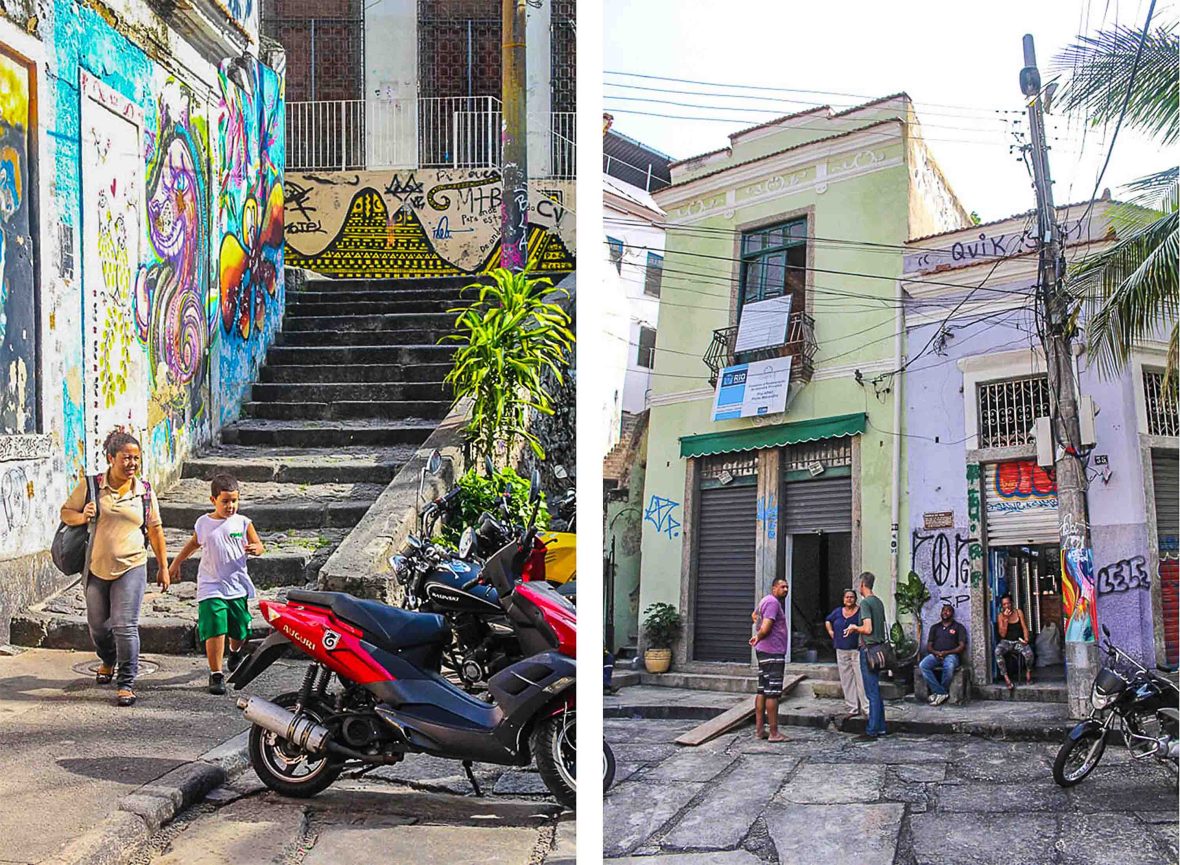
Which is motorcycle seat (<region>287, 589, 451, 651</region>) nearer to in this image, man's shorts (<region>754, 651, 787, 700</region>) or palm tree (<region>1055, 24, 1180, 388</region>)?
man's shorts (<region>754, 651, 787, 700</region>)

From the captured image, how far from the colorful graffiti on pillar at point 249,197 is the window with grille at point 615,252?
4.17ft

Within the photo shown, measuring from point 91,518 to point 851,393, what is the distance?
62.3 inches

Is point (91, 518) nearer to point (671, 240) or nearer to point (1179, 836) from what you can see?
point (671, 240)

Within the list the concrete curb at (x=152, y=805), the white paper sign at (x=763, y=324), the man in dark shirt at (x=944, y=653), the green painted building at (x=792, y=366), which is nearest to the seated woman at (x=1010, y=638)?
the man in dark shirt at (x=944, y=653)

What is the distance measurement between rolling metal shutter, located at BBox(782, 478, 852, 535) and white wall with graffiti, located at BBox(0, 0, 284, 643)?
1474 mm

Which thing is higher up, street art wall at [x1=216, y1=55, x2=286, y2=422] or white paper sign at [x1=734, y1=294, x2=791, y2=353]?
street art wall at [x1=216, y1=55, x2=286, y2=422]

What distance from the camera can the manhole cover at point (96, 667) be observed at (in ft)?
7.45

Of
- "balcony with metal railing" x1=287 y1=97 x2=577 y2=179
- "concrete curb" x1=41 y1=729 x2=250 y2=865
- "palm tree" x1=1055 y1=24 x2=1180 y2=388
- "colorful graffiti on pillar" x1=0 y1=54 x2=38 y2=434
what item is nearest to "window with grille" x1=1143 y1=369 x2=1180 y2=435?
"palm tree" x1=1055 y1=24 x2=1180 y2=388

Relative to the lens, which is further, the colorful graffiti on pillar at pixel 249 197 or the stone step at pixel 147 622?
the colorful graffiti on pillar at pixel 249 197

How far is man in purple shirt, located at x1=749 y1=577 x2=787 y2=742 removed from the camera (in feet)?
5.31

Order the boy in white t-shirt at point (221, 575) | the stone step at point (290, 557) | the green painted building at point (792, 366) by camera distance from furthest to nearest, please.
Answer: the stone step at point (290, 557) → the boy in white t-shirt at point (221, 575) → the green painted building at point (792, 366)

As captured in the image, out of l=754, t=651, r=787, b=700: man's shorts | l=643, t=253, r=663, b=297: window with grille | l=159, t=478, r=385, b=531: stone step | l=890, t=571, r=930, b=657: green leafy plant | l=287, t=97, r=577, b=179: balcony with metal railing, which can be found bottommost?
l=754, t=651, r=787, b=700: man's shorts

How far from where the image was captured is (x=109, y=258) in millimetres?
2330

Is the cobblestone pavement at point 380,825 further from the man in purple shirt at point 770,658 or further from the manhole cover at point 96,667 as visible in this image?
the man in purple shirt at point 770,658
